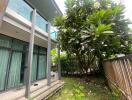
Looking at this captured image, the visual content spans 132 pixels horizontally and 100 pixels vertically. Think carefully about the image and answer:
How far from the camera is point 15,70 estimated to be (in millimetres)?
8250

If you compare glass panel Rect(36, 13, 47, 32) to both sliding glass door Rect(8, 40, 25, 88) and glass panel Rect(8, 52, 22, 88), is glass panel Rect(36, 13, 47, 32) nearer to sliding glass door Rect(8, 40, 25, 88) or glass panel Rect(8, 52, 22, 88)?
sliding glass door Rect(8, 40, 25, 88)

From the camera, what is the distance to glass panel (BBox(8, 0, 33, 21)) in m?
6.34

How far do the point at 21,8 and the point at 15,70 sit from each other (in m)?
3.51

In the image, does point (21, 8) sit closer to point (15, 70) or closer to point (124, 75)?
point (15, 70)

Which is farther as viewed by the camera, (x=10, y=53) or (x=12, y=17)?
(x=10, y=53)

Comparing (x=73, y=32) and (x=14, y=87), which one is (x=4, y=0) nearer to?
(x=14, y=87)

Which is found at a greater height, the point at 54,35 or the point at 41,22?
the point at 41,22

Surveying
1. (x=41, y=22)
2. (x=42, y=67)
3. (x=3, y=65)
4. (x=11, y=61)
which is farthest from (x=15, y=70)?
(x=42, y=67)

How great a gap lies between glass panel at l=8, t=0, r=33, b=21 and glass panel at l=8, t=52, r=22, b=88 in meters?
2.38

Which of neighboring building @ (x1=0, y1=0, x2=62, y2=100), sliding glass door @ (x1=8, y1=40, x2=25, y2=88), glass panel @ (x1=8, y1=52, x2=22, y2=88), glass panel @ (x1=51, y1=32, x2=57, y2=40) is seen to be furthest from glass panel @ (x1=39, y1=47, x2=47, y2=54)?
glass panel @ (x1=8, y1=52, x2=22, y2=88)

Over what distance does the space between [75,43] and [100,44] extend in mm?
2431

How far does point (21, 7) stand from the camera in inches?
282

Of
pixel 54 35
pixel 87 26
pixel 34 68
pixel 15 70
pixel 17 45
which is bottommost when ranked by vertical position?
pixel 15 70

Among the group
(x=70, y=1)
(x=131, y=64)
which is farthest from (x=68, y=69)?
(x=131, y=64)
